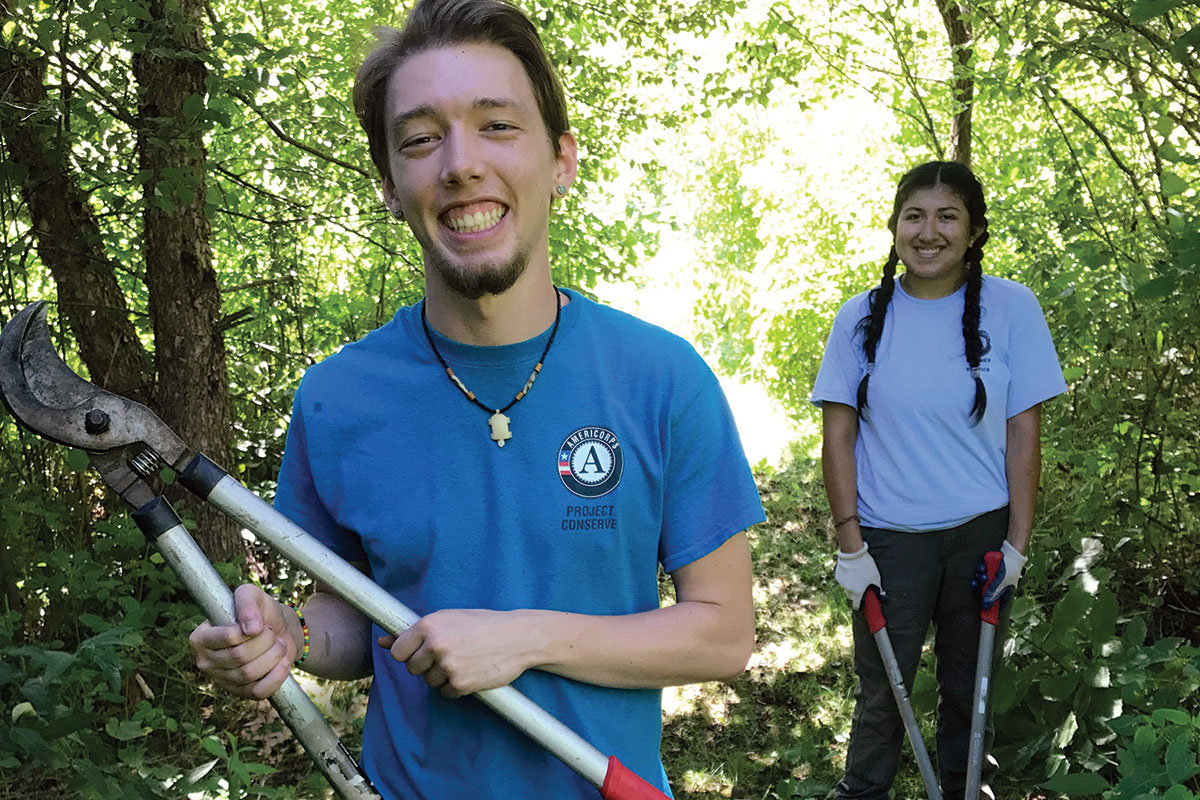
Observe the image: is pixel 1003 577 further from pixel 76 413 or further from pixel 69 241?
pixel 69 241

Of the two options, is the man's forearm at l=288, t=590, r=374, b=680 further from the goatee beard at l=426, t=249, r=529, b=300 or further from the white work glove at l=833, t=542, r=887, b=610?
the white work glove at l=833, t=542, r=887, b=610

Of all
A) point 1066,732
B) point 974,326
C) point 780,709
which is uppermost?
point 974,326

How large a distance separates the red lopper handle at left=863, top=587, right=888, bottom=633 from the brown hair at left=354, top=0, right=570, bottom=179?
2.16 meters

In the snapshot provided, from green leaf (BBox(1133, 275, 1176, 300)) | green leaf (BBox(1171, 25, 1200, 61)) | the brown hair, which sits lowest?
green leaf (BBox(1133, 275, 1176, 300))

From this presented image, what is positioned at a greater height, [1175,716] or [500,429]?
[500,429]

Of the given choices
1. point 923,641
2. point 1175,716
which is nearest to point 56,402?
point 1175,716

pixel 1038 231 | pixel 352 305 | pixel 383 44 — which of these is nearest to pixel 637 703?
pixel 383 44

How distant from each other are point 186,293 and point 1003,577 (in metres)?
3.33

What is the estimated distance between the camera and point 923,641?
3.33 meters

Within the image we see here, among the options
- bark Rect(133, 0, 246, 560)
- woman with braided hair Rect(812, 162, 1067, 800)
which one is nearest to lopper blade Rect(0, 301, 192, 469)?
woman with braided hair Rect(812, 162, 1067, 800)

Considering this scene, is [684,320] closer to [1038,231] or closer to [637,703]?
[1038,231]

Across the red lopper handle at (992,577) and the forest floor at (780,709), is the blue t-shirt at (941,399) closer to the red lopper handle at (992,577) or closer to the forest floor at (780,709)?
the red lopper handle at (992,577)

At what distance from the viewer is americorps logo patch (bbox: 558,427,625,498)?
1369mm

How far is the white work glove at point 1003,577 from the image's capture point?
10.2 ft
